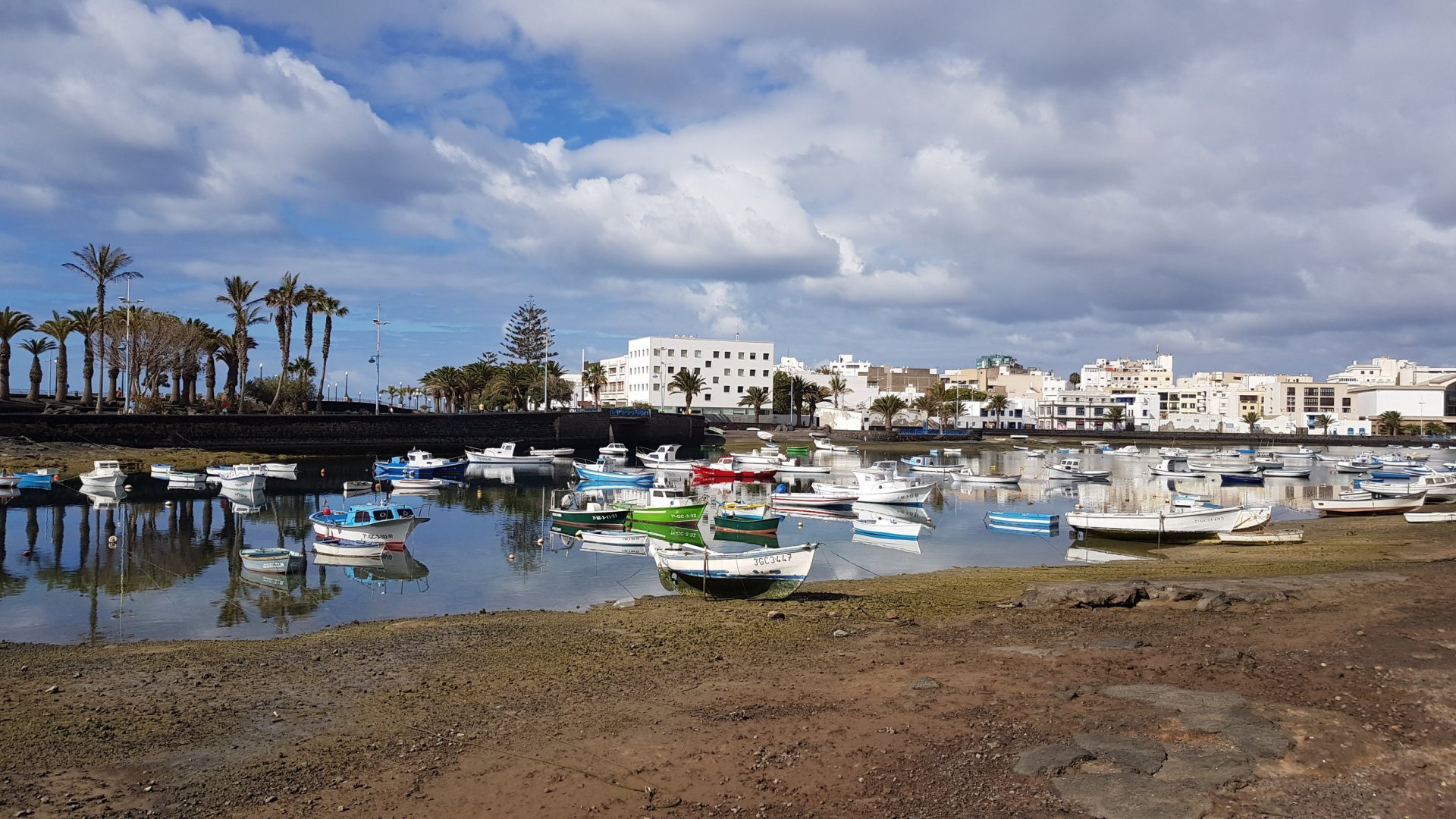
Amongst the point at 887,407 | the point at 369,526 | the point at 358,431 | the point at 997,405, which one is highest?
the point at 997,405

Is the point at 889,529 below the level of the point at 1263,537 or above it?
below

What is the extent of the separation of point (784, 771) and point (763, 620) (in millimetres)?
9609

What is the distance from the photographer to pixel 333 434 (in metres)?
92.6

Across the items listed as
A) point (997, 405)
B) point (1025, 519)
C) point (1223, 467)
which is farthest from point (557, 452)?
point (997, 405)

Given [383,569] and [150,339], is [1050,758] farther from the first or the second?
[150,339]

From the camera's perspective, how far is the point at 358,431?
9462 cm

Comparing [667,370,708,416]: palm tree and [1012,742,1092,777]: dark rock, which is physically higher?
[667,370,708,416]: palm tree

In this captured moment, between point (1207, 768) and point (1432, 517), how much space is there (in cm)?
4149

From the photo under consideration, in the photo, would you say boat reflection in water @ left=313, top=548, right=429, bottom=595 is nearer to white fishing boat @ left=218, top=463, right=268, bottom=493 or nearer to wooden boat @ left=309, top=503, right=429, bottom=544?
wooden boat @ left=309, top=503, right=429, bottom=544

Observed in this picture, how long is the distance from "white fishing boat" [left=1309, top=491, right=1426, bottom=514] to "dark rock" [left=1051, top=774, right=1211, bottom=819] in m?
50.3

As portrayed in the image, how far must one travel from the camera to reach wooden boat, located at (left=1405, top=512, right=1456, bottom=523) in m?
41.1

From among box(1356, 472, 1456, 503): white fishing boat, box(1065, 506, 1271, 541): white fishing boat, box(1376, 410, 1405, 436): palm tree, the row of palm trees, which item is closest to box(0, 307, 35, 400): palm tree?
the row of palm trees

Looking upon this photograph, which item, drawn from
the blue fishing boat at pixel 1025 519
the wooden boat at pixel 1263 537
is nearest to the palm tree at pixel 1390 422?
the blue fishing boat at pixel 1025 519

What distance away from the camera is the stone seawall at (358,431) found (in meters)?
76.6
